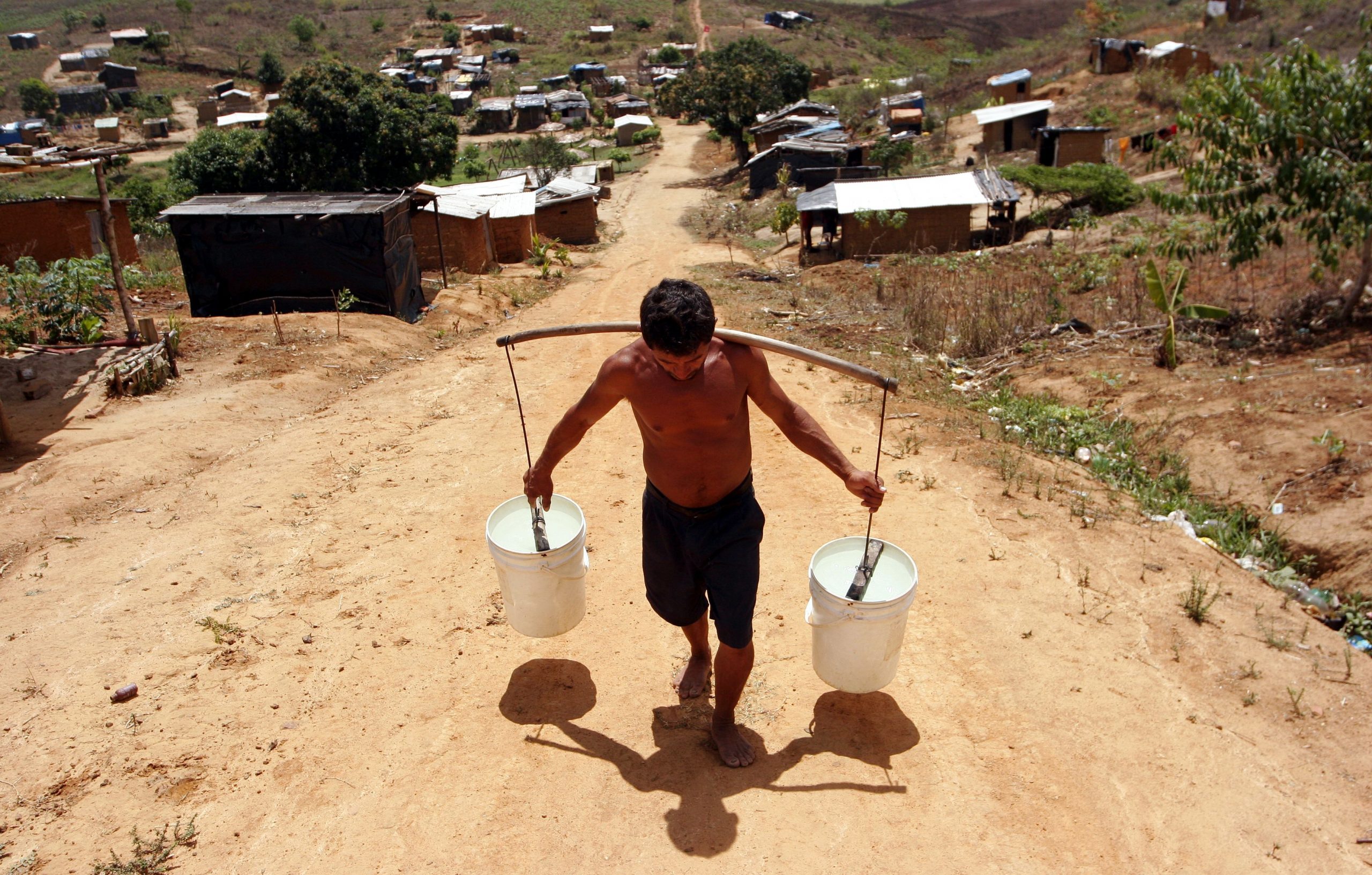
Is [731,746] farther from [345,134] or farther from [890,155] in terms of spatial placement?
[890,155]

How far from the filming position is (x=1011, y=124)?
27.3 m

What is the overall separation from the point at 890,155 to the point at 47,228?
1956 cm

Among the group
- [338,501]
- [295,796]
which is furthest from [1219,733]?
[338,501]

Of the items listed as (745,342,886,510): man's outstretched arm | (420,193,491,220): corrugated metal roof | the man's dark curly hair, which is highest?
the man's dark curly hair

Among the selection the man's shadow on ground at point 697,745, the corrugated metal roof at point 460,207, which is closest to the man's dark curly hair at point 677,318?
the man's shadow on ground at point 697,745

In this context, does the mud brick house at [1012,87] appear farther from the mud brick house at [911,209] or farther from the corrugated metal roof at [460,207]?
the corrugated metal roof at [460,207]

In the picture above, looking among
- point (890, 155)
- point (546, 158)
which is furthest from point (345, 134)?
point (890, 155)

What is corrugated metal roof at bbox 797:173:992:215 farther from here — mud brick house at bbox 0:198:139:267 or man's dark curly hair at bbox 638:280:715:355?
man's dark curly hair at bbox 638:280:715:355

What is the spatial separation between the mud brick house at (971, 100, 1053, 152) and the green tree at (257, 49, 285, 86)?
3946 centimetres

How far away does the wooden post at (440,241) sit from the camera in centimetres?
1315

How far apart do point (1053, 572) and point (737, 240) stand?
16.4 meters

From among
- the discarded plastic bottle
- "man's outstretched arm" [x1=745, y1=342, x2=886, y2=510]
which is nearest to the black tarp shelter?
the discarded plastic bottle

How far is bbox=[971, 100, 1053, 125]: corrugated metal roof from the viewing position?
26281mm

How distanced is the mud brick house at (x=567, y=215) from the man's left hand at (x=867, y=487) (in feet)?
60.1
